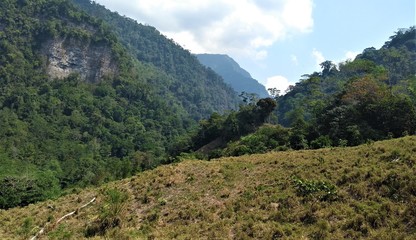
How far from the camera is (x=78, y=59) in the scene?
138 m

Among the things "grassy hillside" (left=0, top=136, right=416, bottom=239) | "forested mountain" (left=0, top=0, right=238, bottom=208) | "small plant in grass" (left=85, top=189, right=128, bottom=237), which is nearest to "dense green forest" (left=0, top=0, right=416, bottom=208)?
"forested mountain" (left=0, top=0, right=238, bottom=208)

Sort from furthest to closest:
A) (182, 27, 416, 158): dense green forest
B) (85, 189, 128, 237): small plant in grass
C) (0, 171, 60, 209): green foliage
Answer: (0, 171, 60, 209): green foliage → (182, 27, 416, 158): dense green forest → (85, 189, 128, 237): small plant in grass

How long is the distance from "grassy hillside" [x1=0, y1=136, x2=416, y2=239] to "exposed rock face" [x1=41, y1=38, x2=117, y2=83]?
114511 mm

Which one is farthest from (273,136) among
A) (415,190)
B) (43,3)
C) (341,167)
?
(43,3)

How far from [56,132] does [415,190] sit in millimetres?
→ 103385

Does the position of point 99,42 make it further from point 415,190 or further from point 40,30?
point 415,190

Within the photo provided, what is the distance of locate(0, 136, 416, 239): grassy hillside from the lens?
15.7 m

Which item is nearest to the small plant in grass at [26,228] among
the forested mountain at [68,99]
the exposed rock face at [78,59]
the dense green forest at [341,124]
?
the dense green forest at [341,124]

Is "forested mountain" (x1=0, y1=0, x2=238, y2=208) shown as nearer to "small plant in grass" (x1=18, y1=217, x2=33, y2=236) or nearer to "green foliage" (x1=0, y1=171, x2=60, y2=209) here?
"green foliage" (x1=0, y1=171, x2=60, y2=209)

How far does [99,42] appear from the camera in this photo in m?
144

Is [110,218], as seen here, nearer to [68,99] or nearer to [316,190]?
[316,190]

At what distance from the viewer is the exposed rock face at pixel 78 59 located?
437 ft

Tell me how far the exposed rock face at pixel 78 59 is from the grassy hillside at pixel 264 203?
11451 centimetres

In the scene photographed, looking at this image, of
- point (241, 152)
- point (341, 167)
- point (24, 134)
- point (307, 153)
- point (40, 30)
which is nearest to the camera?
point (341, 167)
